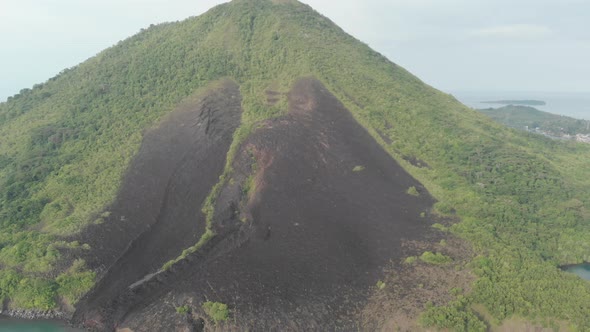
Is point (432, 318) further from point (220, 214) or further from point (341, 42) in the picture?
point (341, 42)

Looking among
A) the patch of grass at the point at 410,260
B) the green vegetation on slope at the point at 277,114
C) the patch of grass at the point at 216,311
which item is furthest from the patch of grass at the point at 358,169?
the patch of grass at the point at 216,311

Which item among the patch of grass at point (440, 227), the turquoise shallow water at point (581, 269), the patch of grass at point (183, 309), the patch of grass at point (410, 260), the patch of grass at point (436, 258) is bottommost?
the patch of grass at point (183, 309)

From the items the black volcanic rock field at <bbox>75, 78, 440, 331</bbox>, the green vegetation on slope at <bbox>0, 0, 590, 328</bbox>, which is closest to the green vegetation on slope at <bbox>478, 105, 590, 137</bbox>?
the green vegetation on slope at <bbox>0, 0, 590, 328</bbox>

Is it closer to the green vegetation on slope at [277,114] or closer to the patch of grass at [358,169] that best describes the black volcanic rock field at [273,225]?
the patch of grass at [358,169]

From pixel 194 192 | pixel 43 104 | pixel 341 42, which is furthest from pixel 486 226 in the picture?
pixel 43 104

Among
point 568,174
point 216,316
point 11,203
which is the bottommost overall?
point 216,316

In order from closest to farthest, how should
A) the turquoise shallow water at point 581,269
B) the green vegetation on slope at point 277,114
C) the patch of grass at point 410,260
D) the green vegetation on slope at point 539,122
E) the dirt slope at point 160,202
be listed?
the green vegetation on slope at point 277,114
the patch of grass at point 410,260
the dirt slope at point 160,202
the turquoise shallow water at point 581,269
the green vegetation on slope at point 539,122

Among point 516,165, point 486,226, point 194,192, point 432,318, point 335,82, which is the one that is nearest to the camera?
point 432,318
